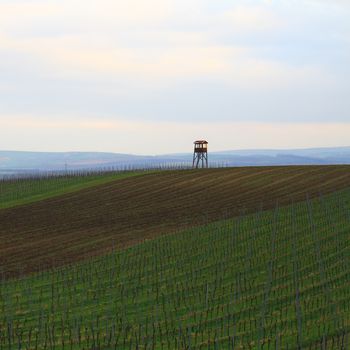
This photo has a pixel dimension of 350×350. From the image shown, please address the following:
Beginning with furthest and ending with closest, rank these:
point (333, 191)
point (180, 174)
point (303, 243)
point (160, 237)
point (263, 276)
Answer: point (180, 174) → point (333, 191) → point (160, 237) → point (303, 243) → point (263, 276)

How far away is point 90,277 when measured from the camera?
3531 cm

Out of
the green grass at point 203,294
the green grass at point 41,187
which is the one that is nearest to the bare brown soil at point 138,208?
the green grass at point 41,187

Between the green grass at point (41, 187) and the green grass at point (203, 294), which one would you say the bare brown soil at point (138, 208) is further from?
the green grass at point (203, 294)

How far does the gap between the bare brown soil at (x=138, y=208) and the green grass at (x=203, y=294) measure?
4026 millimetres

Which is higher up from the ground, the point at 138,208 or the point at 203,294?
the point at 138,208

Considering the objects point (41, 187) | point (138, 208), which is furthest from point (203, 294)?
point (41, 187)

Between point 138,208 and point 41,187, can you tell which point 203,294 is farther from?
point 41,187

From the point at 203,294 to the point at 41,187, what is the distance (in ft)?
187

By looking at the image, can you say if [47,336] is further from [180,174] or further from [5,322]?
[180,174]

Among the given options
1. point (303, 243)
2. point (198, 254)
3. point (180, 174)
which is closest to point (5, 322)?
point (198, 254)

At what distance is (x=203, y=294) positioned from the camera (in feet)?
98.4

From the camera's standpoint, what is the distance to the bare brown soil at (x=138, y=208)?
45438 mm

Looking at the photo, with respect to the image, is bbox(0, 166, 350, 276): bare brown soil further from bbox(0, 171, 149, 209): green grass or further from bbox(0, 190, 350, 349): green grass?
bbox(0, 190, 350, 349): green grass

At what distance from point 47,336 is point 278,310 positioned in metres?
7.75
